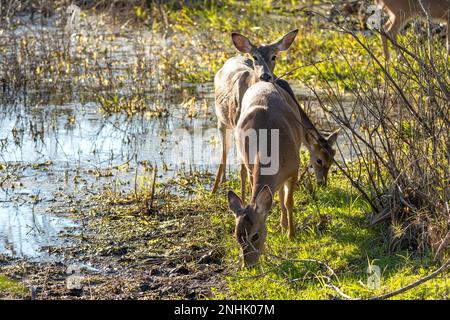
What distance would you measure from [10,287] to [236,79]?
314 centimetres

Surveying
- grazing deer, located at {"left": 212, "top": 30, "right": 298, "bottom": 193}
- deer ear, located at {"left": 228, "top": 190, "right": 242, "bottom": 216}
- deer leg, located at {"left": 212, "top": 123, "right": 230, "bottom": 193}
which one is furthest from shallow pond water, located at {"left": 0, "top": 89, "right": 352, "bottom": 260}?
deer ear, located at {"left": 228, "top": 190, "right": 242, "bottom": 216}

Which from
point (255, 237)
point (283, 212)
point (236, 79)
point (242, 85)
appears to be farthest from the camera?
point (236, 79)

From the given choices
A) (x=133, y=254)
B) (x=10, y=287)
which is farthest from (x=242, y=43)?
(x=10, y=287)

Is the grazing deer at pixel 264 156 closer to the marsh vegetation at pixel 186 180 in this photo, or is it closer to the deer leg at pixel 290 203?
the deer leg at pixel 290 203

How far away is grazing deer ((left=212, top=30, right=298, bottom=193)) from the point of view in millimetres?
8523

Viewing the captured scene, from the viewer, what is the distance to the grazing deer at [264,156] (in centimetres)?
673

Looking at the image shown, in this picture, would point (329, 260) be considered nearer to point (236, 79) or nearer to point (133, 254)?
point (133, 254)

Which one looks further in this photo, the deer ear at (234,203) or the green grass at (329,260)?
the deer ear at (234,203)

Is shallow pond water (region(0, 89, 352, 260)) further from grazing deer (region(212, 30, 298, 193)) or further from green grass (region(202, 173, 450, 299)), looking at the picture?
green grass (region(202, 173, 450, 299))

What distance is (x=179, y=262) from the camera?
7.09m

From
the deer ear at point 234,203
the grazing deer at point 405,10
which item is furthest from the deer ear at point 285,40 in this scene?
the grazing deer at point 405,10

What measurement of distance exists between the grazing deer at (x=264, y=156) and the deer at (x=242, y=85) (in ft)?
0.65

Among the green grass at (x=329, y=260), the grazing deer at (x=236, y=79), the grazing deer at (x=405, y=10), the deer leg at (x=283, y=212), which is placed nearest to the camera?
the green grass at (x=329, y=260)

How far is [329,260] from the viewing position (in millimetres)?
6785
